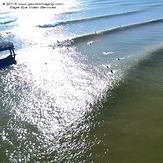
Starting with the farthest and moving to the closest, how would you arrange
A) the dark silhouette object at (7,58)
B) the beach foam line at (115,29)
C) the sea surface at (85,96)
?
the beach foam line at (115,29) → the dark silhouette object at (7,58) → the sea surface at (85,96)

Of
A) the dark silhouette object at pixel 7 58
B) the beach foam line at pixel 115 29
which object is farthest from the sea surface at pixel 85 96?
the dark silhouette object at pixel 7 58

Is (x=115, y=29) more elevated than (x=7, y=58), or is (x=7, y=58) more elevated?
(x=115, y=29)

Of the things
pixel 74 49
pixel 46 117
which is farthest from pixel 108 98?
pixel 74 49

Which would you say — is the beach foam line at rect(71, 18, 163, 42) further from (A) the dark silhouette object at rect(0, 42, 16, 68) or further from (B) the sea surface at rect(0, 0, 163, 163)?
(A) the dark silhouette object at rect(0, 42, 16, 68)

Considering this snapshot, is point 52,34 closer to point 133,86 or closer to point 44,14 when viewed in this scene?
point 44,14

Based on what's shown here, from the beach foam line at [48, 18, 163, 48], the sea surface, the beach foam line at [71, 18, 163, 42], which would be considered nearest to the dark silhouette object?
the sea surface

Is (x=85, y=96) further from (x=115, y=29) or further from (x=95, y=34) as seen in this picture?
(x=115, y=29)

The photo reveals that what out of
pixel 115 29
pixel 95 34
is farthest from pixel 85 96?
pixel 115 29

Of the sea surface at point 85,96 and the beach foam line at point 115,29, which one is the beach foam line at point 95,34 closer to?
the beach foam line at point 115,29
